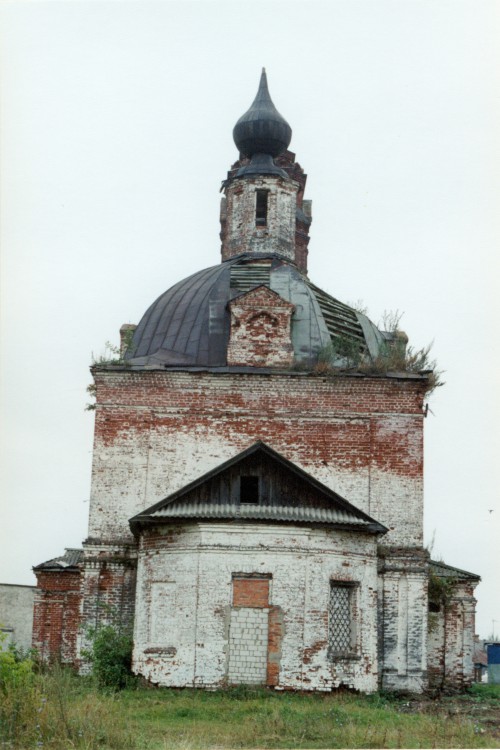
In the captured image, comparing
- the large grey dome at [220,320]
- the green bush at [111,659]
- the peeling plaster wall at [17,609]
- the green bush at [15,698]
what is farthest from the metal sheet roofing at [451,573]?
the peeling plaster wall at [17,609]

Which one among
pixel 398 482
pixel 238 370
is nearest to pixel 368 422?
pixel 398 482

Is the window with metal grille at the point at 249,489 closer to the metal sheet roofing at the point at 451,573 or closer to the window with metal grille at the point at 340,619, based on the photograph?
the window with metal grille at the point at 340,619

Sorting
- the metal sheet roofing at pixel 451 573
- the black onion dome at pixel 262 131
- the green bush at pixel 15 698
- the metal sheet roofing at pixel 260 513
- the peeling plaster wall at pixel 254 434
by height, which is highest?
the black onion dome at pixel 262 131

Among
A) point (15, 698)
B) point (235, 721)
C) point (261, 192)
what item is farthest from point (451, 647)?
point (15, 698)

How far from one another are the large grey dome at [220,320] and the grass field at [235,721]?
6.80m

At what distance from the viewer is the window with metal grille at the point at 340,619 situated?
55.4ft

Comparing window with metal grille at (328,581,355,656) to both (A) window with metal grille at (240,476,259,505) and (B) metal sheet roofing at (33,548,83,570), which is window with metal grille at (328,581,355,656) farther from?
(B) metal sheet roofing at (33,548,83,570)

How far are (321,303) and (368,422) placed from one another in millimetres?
3199

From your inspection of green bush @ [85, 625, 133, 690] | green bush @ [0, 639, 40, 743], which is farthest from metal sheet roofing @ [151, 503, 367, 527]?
green bush @ [0, 639, 40, 743]

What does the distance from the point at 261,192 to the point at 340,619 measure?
10.8 m

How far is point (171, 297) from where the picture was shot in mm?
22312

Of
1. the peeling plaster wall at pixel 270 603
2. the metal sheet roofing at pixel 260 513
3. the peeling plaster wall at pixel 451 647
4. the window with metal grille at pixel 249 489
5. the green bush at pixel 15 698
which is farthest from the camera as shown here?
the peeling plaster wall at pixel 451 647

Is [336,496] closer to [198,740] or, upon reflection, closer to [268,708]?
[268,708]

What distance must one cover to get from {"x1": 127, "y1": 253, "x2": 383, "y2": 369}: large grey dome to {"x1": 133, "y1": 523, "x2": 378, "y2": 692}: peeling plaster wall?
4278 mm
